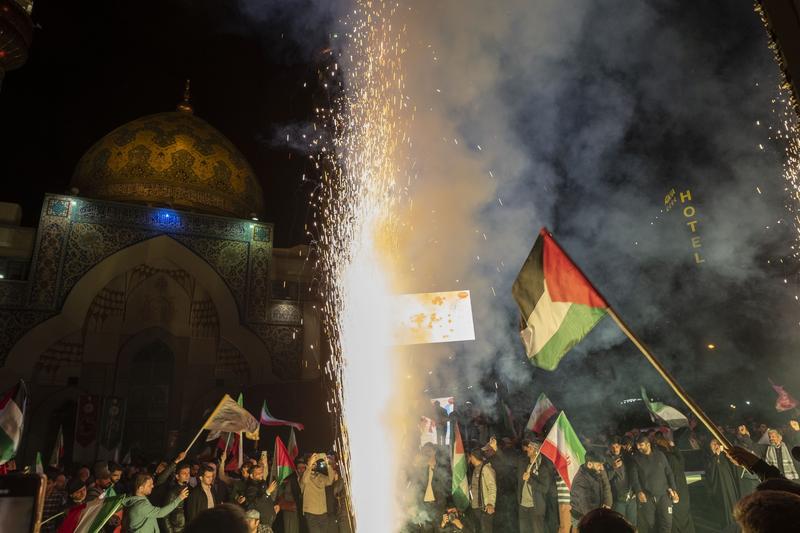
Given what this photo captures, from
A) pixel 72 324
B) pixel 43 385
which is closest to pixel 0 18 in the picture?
pixel 72 324

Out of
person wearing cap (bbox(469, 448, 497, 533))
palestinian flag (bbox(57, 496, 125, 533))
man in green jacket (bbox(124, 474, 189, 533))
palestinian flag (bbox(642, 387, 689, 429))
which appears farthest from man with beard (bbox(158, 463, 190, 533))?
palestinian flag (bbox(642, 387, 689, 429))

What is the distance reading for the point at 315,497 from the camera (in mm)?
7734

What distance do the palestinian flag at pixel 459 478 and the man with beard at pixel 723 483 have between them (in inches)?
163

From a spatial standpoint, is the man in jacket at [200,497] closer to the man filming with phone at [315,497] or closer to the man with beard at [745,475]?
the man filming with phone at [315,497]

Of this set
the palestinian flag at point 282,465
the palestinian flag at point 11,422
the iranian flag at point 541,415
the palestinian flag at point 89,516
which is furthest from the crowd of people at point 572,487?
the palestinian flag at point 11,422

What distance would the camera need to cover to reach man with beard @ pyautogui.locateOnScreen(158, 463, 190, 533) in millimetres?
6078

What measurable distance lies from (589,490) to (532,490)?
2.72ft

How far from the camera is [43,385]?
579 inches

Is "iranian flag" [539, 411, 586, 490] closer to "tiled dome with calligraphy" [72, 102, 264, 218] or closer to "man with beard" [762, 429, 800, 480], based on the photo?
"man with beard" [762, 429, 800, 480]

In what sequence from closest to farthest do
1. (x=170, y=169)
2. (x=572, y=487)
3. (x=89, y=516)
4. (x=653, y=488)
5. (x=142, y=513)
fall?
(x=89, y=516) → (x=142, y=513) → (x=653, y=488) → (x=572, y=487) → (x=170, y=169)

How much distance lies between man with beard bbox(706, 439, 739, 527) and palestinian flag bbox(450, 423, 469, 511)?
4.14 meters

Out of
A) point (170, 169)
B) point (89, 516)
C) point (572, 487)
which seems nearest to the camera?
point (89, 516)

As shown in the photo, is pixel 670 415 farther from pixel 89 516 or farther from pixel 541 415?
pixel 89 516

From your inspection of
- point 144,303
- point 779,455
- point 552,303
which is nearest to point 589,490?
point 779,455
